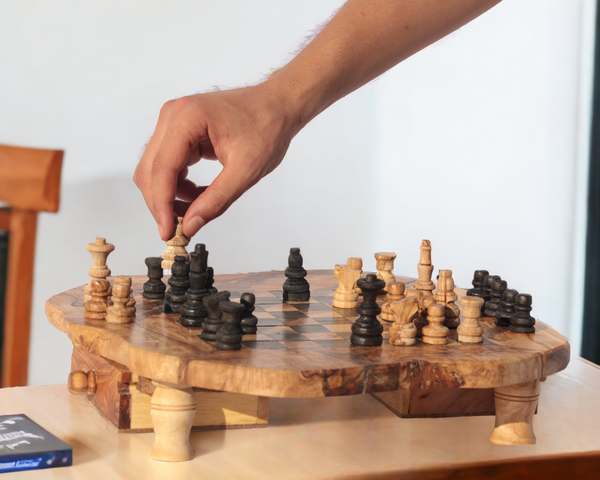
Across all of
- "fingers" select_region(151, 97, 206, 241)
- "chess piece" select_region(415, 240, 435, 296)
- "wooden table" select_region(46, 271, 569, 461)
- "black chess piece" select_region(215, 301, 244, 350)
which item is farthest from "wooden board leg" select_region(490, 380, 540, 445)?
"fingers" select_region(151, 97, 206, 241)

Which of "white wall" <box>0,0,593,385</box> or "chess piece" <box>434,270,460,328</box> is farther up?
"white wall" <box>0,0,593,385</box>

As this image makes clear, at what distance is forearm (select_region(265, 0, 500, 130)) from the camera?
1446mm

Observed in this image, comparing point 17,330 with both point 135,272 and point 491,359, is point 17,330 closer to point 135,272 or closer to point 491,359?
point 135,272

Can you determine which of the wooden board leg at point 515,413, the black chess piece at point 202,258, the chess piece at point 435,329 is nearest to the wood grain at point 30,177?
the black chess piece at point 202,258

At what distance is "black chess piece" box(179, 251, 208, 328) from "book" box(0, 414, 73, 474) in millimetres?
321

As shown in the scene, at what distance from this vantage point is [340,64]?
4.82ft

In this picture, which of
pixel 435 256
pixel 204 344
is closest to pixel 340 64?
pixel 204 344

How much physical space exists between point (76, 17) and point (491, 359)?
2.25 metres

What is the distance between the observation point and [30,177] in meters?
2.65

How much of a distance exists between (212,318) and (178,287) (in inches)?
10.4

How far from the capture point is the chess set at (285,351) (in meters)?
1.10

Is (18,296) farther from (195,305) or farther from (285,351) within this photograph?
(285,351)

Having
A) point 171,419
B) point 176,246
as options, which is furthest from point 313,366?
point 176,246

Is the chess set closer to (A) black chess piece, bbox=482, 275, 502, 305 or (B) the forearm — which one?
(A) black chess piece, bbox=482, 275, 502, 305
